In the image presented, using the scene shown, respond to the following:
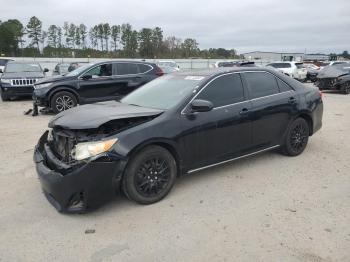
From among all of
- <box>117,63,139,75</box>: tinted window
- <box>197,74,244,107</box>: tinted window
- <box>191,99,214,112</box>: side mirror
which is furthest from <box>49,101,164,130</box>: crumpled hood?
<box>117,63,139,75</box>: tinted window

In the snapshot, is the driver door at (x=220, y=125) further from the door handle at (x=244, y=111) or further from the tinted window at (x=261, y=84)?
the tinted window at (x=261, y=84)

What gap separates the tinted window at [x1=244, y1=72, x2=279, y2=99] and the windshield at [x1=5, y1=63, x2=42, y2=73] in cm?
1166

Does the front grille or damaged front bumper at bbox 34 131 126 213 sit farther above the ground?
the front grille

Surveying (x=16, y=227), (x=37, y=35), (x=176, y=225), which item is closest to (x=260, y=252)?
(x=176, y=225)

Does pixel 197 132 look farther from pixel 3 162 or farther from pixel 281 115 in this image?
pixel 3 162

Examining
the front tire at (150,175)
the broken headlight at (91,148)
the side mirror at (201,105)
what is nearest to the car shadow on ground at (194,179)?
the front tire at (150,175)

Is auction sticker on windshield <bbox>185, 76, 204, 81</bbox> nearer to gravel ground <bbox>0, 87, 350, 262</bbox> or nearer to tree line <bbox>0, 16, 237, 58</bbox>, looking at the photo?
gravel ground <bbox>0, 87, 350, 262</bbox>

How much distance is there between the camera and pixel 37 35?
60969 millimetres

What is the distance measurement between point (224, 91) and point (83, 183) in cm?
240

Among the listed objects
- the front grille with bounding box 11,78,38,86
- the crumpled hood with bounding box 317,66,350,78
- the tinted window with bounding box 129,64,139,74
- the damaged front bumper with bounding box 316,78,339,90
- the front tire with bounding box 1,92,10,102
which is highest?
the tinted window with bounding box 129,64,139,74

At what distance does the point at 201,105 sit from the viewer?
4.60 meters

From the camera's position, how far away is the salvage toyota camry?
3.96 meters

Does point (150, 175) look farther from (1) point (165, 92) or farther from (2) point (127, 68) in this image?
(2) point (127, 68)

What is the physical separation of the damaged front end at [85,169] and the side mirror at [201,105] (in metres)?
0.80
